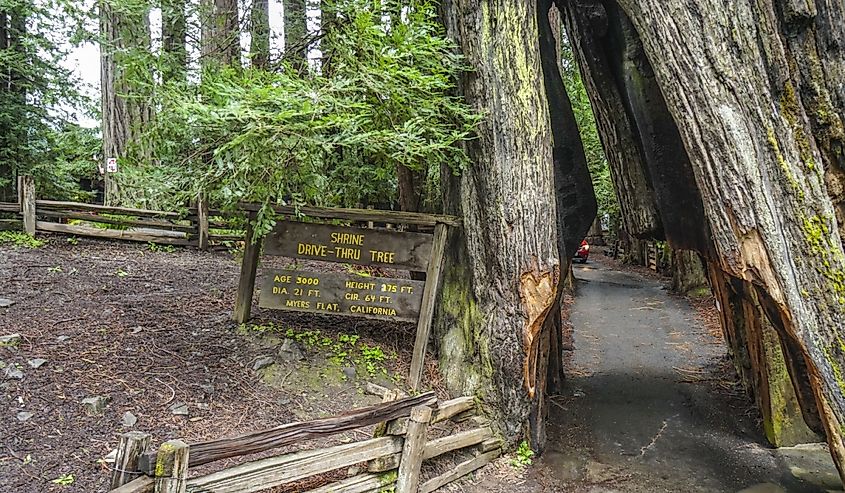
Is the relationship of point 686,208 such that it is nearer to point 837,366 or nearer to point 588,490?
→ point 837,366

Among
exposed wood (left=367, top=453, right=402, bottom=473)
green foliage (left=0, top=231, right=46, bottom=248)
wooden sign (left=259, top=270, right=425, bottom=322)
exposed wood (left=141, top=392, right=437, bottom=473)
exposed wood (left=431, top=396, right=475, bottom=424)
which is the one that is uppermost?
green foliage (left=0, top=231, right=46, bottom=248)

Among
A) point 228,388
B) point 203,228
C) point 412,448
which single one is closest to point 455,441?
point 412,448

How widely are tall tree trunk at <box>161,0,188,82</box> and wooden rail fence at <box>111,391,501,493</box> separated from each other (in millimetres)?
3930

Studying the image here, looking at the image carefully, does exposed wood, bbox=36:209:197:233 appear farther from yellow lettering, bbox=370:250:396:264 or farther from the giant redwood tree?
the giant redwood tree

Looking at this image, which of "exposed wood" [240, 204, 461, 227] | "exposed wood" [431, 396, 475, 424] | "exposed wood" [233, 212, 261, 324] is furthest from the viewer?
"exposed wood" [233, 212, 261, 324]

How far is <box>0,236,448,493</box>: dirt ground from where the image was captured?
4.40 metres

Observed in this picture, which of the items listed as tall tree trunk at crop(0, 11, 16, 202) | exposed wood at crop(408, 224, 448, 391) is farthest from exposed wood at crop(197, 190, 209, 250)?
exposed wood at crop(408, 224, 448, 391)

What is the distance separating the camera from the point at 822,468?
6.41 metres

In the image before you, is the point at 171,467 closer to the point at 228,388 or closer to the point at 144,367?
the point at 228,388

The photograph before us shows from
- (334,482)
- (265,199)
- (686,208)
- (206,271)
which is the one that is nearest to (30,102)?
(206,271)

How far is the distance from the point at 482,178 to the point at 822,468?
5018 mm

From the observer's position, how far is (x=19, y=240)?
10.6m

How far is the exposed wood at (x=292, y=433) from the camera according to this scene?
3416mm

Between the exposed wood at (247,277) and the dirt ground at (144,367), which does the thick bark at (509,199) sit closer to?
the dirt ground at (144,367)
